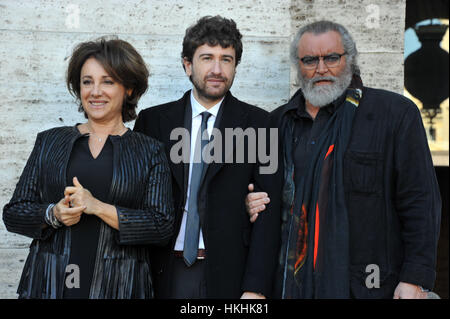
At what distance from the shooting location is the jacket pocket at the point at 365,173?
9.02 ft

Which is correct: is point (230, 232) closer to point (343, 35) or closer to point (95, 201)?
point (95, 201)

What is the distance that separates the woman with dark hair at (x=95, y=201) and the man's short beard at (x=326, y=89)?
0.82m

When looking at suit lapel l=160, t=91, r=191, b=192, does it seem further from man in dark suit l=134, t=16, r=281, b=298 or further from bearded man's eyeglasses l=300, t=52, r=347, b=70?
bearded man's eyeglasses l=300, t=52, r=347, b=70

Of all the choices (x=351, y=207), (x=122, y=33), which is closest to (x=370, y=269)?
(x=351, y=207)

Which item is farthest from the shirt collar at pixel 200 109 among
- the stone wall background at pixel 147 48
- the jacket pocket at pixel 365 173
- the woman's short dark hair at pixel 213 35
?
the stone wall background at pixel 147 48

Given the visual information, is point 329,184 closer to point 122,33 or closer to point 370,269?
point 370,269

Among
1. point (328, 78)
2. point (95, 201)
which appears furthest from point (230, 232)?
point (328, 78)

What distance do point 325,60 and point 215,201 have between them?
3.03ft

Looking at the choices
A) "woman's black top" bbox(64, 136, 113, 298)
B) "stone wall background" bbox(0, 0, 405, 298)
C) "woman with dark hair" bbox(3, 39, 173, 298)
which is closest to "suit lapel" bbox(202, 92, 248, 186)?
"woman with dark hair" bbox(3, 39, 173, 298)

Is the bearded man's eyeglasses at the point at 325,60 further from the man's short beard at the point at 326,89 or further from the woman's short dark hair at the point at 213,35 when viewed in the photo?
the woman's short dark hair at the point at 213,35

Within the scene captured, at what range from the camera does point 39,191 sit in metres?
2.56

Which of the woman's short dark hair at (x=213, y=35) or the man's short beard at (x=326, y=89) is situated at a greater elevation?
the woman's short dark hair at (x=213, y=35)

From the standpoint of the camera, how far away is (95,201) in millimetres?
2432

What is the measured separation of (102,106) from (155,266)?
0.79 meters
